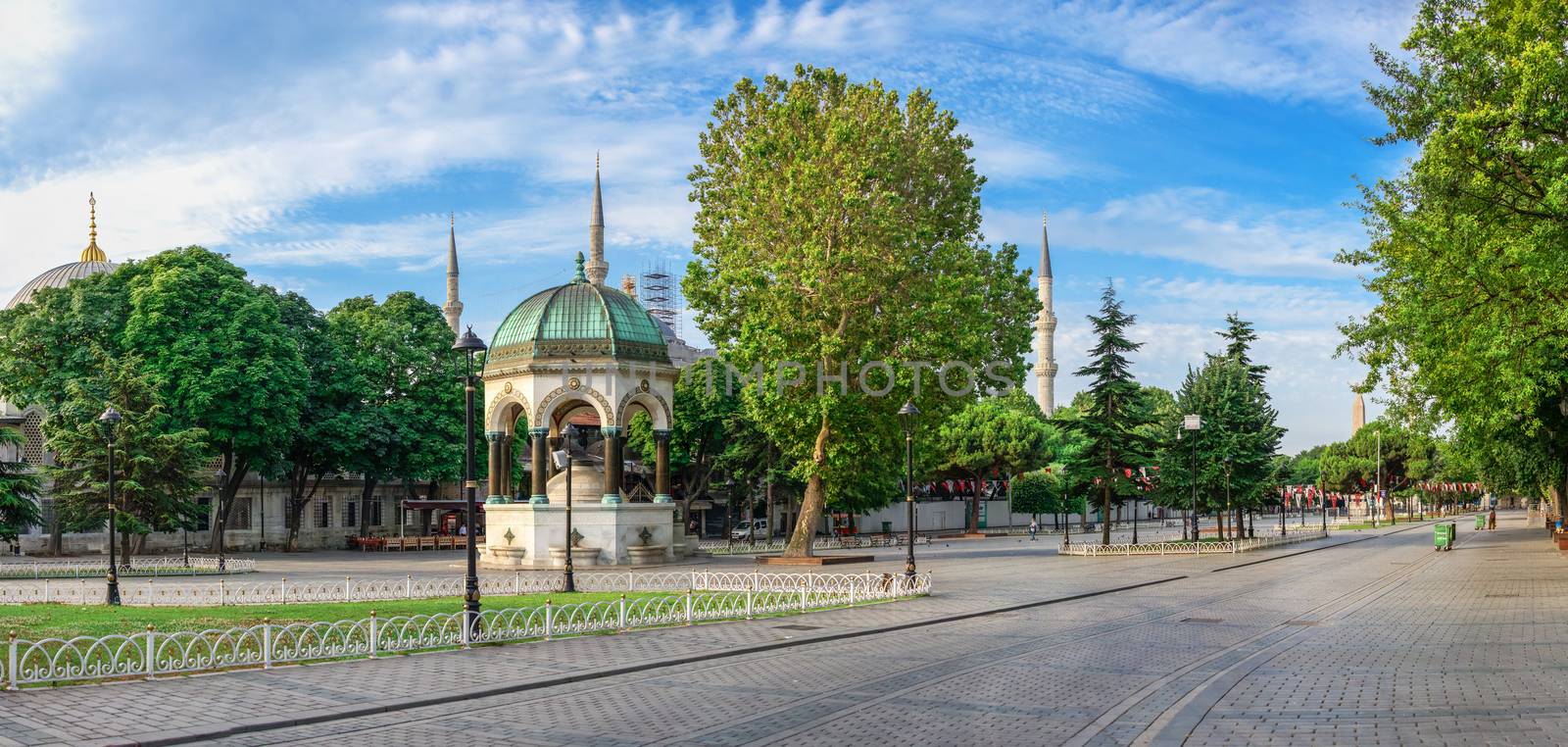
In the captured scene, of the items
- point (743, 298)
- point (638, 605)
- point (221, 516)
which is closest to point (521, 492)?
point (221, 516)

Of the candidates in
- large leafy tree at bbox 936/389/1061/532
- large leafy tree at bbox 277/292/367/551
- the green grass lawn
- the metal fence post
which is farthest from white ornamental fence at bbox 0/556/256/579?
large leafy tree at bbox 936/389/1061/532

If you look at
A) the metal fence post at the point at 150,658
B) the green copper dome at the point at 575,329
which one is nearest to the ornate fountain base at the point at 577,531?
the green copper dome at the point at 575,329

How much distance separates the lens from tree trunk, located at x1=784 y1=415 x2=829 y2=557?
39.2 meters

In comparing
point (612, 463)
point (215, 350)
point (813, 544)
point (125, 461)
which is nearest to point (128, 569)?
point (125, 461)

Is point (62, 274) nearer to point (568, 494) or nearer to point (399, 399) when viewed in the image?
point (399, 399)

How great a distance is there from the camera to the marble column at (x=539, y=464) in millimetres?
38375

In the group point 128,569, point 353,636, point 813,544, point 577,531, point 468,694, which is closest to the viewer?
point 468,694

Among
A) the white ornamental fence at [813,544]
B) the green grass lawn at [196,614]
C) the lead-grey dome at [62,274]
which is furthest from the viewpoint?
the lead-grey dome at [62,274]

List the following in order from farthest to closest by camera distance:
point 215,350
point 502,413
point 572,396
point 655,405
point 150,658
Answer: point 215,350 → point 655,405 → point 502,413 → point 572,396 → point 150,658

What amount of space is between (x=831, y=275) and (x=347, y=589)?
1894cm

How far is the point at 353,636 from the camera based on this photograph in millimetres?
16797

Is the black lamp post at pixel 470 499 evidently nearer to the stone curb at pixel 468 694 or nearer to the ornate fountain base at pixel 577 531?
the stone curb at pixel 468 694

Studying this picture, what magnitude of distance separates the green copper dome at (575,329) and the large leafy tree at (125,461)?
1035cm

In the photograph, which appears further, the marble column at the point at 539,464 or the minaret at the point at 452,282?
the minaret at the point at 452,282
